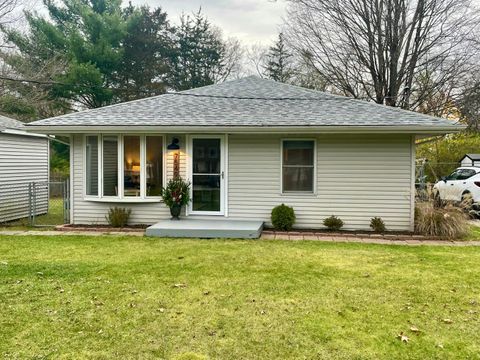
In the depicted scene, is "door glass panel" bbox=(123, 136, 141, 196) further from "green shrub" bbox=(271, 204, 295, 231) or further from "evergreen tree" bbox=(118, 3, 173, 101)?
"evergreen tree" bbox=(118, 3, 173, 101)

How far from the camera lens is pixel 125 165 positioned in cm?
907

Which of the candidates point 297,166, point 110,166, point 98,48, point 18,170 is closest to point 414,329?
point 297,166

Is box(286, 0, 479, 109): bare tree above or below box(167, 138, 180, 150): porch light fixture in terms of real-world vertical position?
above

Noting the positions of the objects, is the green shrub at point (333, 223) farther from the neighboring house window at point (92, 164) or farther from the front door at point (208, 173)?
the neighboring house window at point (92, 164)

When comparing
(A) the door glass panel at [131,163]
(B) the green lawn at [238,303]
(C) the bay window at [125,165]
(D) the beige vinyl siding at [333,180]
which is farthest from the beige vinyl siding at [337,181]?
(A) the door glass panel at [131,163]

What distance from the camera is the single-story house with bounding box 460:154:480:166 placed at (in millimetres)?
15760

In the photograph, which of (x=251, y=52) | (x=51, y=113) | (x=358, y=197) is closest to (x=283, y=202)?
(x=358, y=197)

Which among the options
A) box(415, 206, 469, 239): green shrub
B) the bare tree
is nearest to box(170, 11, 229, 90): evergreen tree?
the bare tree

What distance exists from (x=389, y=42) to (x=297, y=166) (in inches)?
378

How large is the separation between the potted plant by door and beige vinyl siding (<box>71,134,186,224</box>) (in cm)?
30

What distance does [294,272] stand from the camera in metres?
5.30

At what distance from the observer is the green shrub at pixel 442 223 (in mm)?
8094

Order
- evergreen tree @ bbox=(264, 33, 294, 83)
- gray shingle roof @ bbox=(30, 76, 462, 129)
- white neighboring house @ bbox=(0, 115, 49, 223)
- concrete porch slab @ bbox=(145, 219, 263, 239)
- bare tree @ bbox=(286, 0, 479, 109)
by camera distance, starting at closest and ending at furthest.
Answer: concrete porch slab @ bbox=(145, 219, 263, 239) < gray shingle roof @ bbox=(30, 76, 462, 129) < white neighboring house @ bbox=(0, 115, 49, 223) < bare tree @ bbox=(286, 0, 479, 109) < evergreen tree @ bbox=(264, 33, 294, 83)

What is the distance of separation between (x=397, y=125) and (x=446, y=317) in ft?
16.3
